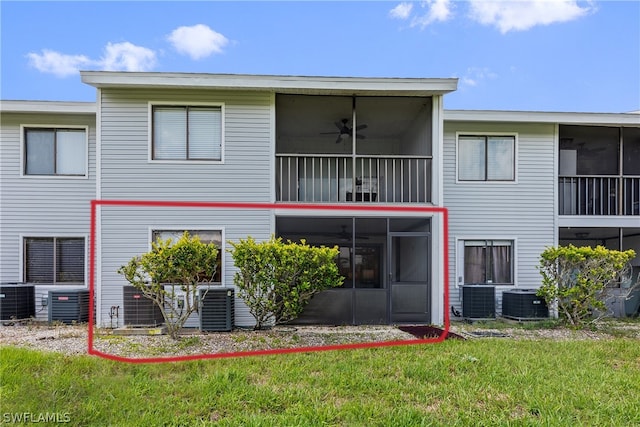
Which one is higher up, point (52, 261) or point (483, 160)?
point (483, 160)

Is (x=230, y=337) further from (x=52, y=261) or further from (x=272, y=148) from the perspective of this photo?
(x=52, y=261)

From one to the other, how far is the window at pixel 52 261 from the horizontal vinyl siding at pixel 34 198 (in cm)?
17

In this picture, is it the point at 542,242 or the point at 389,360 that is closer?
the point at 389,360

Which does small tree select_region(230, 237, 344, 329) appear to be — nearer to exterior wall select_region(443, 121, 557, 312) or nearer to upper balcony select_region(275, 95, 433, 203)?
upper balcony select_region(275, 95, 433, 203)

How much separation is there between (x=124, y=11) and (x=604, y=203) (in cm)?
1355

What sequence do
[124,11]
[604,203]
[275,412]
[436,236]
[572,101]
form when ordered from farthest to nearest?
[572,101], [604,203], [124,11], [436,236], [275,412]

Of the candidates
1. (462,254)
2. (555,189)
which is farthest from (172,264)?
(555,189)

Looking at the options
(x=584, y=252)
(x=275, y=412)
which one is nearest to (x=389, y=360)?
(x=275, y=412)

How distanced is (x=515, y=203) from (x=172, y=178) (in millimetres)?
7955

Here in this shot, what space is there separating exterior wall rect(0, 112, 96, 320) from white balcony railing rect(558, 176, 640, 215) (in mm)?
11782

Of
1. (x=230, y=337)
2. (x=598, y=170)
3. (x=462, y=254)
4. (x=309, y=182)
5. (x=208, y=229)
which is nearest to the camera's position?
(x=230, y=337)

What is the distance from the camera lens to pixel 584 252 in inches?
316

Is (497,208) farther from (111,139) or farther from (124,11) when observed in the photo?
(124,11)

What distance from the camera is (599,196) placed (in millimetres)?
11172
